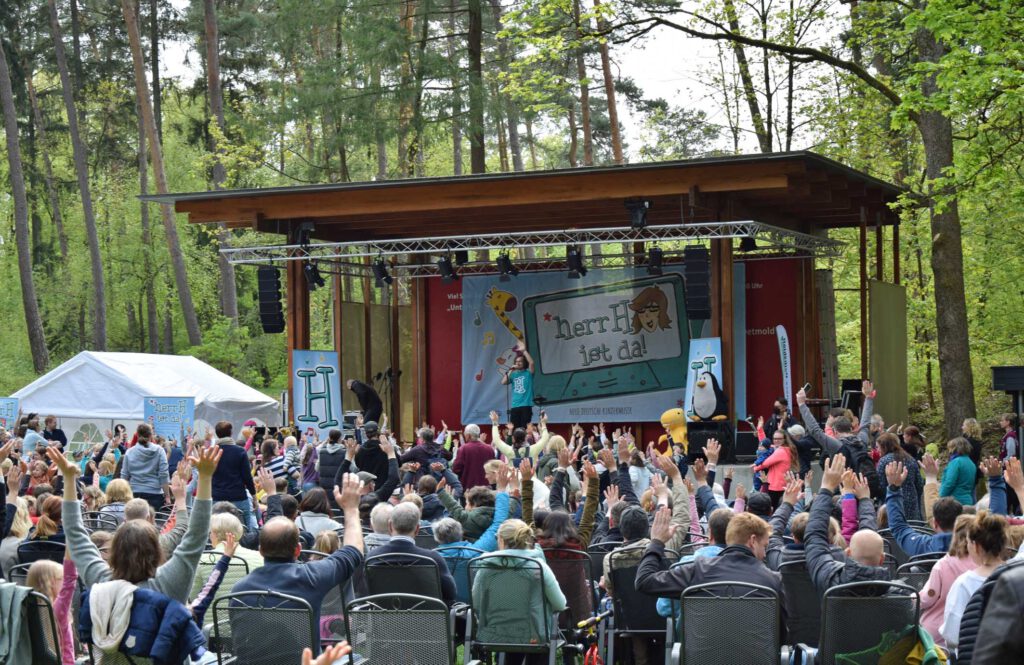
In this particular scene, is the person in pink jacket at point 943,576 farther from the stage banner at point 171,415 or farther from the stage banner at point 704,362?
the stage banner at point 171,415

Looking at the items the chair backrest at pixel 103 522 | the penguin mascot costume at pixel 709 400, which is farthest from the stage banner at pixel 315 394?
the chair backrest at pixel 103 522

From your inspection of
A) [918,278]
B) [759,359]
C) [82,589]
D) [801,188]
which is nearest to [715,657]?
[82,589]

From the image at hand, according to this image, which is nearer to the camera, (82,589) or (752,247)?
(82,589)

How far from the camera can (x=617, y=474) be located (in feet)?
25.2

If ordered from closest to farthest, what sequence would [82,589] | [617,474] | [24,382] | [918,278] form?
1. [82,589]
2. [617,474]
3. [918,278]
4. [24,382]

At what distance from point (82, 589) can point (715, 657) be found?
321 cm

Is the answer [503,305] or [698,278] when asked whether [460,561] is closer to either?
[698,278]

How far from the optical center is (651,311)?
2000cm

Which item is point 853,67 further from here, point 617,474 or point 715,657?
point 715,657

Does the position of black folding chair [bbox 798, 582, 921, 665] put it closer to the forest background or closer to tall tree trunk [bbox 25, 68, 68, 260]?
the forest background

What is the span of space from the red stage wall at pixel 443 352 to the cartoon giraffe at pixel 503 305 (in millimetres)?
902

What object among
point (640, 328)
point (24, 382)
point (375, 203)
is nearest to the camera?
point (375, 203)

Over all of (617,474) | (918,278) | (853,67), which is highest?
(853,67)

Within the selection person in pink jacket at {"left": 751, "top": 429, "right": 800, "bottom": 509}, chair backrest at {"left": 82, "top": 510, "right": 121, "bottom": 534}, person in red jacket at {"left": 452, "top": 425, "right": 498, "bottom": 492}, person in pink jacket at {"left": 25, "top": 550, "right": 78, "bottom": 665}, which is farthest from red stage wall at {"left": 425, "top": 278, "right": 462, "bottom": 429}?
person in pink jacket at {"left": 25, "top": 550, "right": 78, "bottom": 665}
